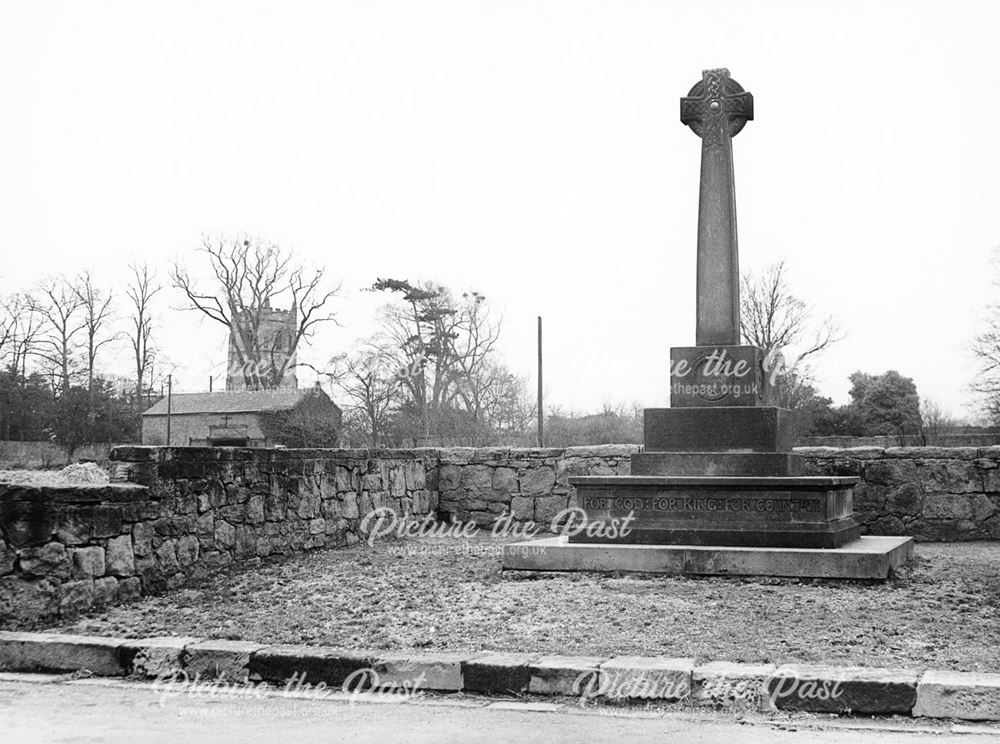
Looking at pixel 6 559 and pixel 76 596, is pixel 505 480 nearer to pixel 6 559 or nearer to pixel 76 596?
pixel 76 596

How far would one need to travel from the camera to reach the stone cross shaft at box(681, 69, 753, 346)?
1020 centimetres

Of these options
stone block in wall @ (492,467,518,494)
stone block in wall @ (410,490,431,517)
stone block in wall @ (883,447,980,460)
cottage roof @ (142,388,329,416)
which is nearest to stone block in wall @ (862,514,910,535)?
stone block in wall @ (883,447,980,460)

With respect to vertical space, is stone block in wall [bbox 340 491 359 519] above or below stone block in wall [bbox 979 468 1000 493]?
below

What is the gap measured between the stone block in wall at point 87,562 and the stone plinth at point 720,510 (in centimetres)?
399

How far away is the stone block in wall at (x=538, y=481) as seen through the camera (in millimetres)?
14016

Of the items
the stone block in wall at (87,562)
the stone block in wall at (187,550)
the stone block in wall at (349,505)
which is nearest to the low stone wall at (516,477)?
the stone block in wall at (349,505)

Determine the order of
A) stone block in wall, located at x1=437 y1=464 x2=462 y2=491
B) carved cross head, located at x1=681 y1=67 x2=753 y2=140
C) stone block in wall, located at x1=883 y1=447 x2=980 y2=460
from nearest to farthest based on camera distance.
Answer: carved cross head, located at x1=681 y1=67 x2=753 y2=140 < stone block in wall, located at x1=883 y1=447 x2=980 y2=460 < stone block in wall, located at x1=437 y1=464 x2=462 y2=491

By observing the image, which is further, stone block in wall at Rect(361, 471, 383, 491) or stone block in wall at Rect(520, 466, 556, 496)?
stone block in wall at Rect(520, 466, 556, 496)

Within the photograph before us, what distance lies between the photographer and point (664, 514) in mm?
9227

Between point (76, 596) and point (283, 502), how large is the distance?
3.43 m

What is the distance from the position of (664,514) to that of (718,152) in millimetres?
3686

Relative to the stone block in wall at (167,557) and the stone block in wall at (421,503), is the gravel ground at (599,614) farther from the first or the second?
the stone block in wall at (421,503)

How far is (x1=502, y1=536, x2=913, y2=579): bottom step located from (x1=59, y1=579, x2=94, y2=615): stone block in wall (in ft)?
11.0

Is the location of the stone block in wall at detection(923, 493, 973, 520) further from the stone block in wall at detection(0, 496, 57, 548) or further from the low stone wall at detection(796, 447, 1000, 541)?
the stone block in wall at detection(0, 496, 57, 548)
